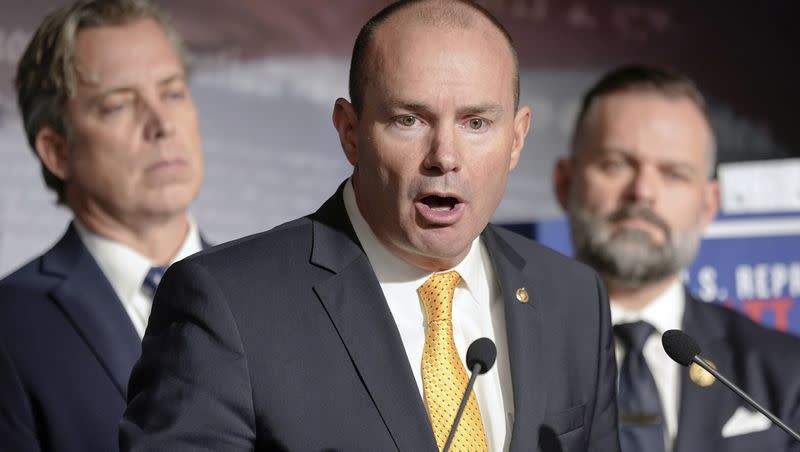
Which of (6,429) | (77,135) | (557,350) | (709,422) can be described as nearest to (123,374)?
(6,429)

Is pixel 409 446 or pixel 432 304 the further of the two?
pixel 432 304

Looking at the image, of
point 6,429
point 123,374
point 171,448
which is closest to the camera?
point 171,448

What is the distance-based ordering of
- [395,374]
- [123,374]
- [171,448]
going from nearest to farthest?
[171,448]
[395,374]
[123,374]

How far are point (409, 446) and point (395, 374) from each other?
12 cm

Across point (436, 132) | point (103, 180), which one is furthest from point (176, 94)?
point (436, 132)

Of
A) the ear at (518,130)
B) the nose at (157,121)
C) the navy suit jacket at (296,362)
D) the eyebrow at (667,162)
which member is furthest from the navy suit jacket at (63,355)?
the eyebrow at (667,162)

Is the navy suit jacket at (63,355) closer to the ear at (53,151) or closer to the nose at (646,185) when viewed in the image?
the ear at (53,151)

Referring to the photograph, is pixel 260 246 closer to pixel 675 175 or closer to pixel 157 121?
pixel 157 121

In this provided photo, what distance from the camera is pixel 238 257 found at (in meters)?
1.84

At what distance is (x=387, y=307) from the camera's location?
1854 mm

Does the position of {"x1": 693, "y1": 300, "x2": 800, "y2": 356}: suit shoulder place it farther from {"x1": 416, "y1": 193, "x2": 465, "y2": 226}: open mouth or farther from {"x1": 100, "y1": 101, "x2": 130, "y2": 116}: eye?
{"x1": 100, "y1": 101, "x2": 130, "y2": 116}: eye

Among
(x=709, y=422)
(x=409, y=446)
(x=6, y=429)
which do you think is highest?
(x=409, y=446)

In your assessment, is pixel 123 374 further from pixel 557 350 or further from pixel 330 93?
pixel 330 93

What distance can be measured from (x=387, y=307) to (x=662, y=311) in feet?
4.87
